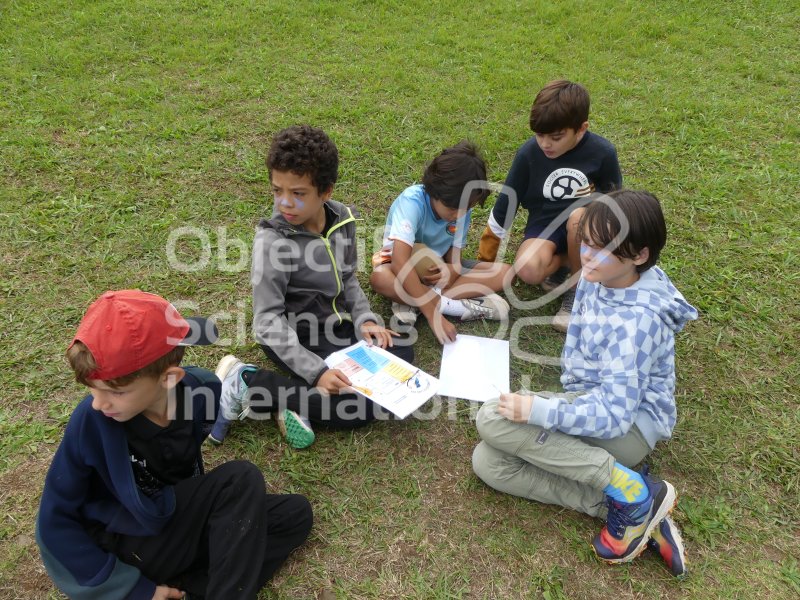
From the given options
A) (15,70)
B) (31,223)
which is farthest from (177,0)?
(31,223)

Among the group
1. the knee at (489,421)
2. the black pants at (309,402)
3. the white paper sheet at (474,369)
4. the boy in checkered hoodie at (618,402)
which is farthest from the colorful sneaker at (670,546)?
the black pants at (309,402)

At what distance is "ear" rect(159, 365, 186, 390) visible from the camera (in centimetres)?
160

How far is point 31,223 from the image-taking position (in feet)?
10.2

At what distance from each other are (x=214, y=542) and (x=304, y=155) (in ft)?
4.56

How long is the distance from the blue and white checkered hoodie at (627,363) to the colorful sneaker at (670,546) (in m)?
0.29

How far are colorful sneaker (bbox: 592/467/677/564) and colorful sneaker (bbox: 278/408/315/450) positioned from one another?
3.65ft

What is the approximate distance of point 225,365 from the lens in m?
2.37

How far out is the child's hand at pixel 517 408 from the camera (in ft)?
6.21

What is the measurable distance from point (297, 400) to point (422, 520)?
662 millimetres

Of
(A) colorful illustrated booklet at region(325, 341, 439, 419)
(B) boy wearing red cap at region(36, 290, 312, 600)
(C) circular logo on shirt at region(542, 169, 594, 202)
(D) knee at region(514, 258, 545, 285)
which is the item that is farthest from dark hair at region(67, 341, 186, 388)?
(C) circular logo on shirt at region(542, 169, 594, 202)

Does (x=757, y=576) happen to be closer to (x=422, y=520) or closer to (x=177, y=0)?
(x=422, y=520)

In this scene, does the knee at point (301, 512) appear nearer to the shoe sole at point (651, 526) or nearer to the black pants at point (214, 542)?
the black pants at point (214, 542)

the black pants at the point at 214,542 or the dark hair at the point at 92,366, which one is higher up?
the dark hair at the point at 92,366

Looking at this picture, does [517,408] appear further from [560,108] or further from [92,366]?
A: [560,108]
